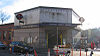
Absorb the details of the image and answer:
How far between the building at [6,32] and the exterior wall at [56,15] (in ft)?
38.6

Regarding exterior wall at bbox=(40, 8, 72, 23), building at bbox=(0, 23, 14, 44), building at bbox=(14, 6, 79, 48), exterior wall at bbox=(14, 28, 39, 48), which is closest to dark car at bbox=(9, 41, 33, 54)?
building at bbox=(14, 6, 79, 48)

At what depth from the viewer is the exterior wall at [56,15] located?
24.8 metres

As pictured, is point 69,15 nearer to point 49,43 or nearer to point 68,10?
point 68,10

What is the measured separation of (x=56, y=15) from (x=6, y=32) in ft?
54.9

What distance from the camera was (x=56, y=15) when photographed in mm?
25531

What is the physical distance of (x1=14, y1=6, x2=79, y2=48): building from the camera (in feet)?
79.9

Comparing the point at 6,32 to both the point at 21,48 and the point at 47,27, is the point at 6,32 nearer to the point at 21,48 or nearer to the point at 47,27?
the point at 47,27

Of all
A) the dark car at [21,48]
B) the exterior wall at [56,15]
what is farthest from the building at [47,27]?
the dark car at [21,48]

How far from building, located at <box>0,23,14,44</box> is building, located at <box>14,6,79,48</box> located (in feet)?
24.3

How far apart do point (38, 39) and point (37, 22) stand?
316 cm

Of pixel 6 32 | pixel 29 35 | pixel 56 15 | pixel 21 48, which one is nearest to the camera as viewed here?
pixel 21 48

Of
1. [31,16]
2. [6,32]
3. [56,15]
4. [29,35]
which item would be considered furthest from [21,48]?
[6,32]

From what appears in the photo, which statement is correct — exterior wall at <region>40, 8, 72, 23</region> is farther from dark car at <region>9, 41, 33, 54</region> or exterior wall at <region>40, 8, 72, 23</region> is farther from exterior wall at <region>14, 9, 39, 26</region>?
dark car at <region>9, 41, 33, 54</region>

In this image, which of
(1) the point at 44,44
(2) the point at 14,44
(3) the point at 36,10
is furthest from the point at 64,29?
(2) the point at 14,44
